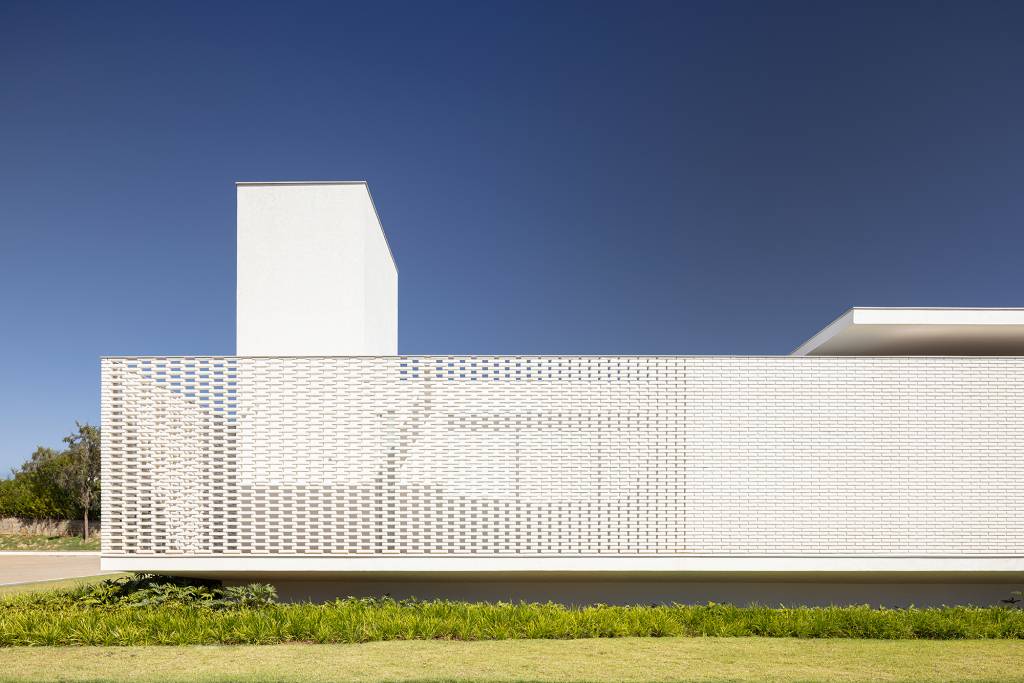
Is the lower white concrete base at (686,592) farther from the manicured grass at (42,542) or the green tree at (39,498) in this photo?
the green tree at (39,498)

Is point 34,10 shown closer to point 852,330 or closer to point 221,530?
point 221,530

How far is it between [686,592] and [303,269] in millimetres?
7300

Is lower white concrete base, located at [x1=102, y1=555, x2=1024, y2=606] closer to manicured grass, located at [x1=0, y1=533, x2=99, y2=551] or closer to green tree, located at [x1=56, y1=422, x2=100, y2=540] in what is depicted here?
manicured grass, located at [x1=0, y1=533, x2=99, y2=551]

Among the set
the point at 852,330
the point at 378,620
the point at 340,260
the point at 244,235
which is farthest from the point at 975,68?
the point at 378,620

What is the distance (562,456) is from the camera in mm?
7562

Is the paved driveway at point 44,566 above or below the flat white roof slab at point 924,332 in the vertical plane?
below

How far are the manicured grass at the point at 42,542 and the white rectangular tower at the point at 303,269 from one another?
13748mm

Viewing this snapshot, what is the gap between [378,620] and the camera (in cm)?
702

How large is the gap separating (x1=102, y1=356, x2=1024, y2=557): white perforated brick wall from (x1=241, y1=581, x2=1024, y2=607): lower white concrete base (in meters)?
1.19

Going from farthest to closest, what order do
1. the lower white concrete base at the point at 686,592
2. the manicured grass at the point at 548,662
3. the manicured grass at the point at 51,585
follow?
the manicured grass at the point at 51,585 < the lower white concrete base at the point at 686,592 < the manicured grass at the point at 548,662

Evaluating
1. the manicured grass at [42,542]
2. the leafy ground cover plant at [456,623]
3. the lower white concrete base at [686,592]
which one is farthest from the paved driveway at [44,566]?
the lower white concrete base at [686,592]

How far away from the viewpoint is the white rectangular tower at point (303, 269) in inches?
398

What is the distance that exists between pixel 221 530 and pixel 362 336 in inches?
147

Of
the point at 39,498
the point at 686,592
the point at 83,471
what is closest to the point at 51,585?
the point at 686,592
